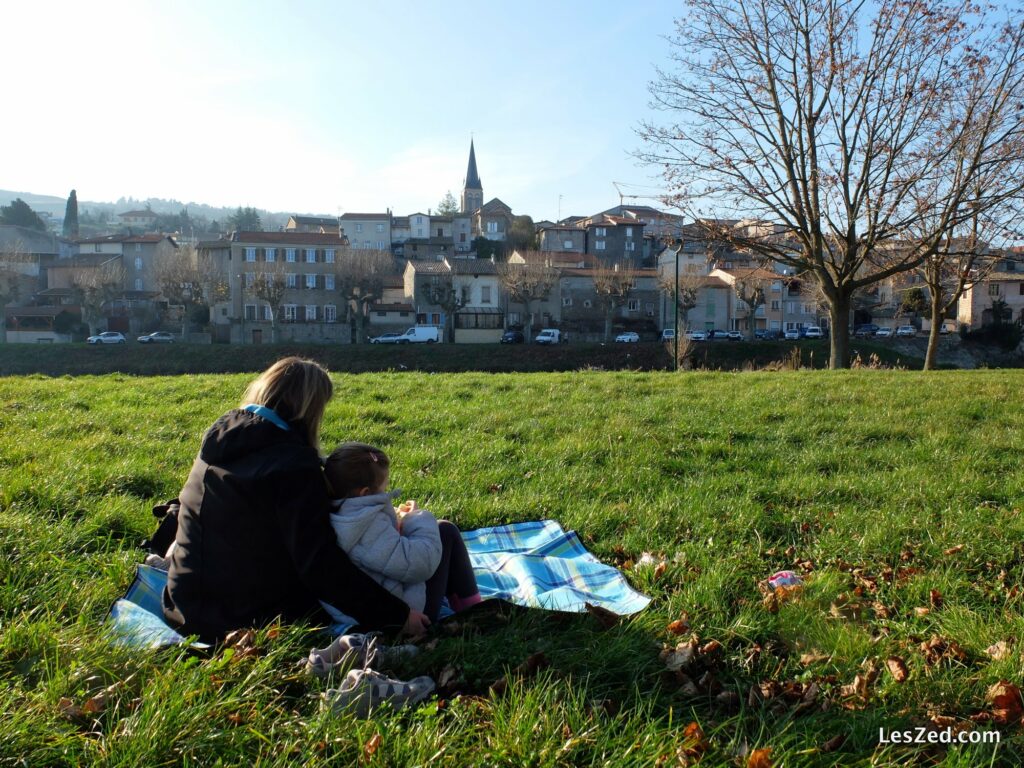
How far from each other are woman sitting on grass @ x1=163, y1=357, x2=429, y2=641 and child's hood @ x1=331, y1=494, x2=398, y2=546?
10cm

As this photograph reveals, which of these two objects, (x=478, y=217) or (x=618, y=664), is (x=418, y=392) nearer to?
Answer: (x=618, y=664)

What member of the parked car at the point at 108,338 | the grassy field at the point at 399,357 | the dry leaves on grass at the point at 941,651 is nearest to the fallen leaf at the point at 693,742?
the dry leaves on grass at the point at 941,651

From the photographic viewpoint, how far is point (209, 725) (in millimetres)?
2557

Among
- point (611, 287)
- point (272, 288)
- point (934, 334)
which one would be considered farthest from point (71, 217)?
point (934, 334)

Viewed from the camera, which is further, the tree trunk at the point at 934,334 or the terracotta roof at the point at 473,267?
the terracotta roof at the point at 473,267

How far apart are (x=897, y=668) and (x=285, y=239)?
7438cm

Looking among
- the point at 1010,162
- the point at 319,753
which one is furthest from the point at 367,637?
the point at 1010,162

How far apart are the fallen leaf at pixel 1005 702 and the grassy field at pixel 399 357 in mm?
38052

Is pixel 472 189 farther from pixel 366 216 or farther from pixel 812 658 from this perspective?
pixel 812 658

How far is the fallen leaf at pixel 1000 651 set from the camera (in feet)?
11.2

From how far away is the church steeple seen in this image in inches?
5271

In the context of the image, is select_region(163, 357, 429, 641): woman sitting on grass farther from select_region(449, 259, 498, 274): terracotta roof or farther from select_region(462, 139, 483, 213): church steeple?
select_region(462, 139, 483, 213): church steeple

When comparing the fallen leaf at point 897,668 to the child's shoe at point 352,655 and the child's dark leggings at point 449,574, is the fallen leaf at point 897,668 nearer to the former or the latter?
the child's dark leggings at point 449,574

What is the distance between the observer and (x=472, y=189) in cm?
13438
